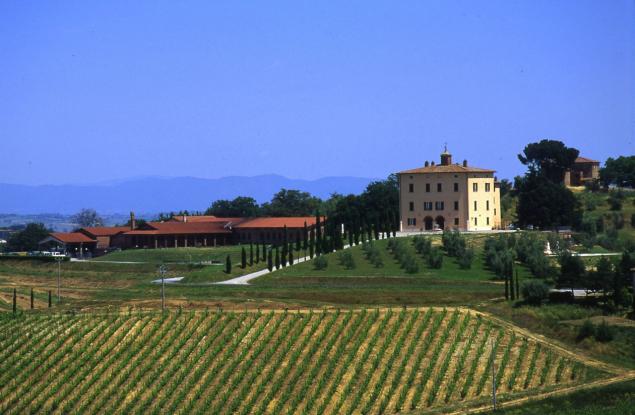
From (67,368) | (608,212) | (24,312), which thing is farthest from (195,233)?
(67,368)

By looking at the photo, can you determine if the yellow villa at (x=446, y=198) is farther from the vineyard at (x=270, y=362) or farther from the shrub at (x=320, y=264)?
the vineyard at (x=270, y=362)

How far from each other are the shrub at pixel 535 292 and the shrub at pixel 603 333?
844 centimetres

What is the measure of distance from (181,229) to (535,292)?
69.3m

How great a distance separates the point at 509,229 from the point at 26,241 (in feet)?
235

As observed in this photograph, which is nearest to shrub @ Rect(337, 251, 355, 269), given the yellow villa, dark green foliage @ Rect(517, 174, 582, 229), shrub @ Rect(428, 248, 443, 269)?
shrub @ Rect(428, 248, 443, 269)

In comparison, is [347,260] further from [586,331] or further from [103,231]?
[103,231]

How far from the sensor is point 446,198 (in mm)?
110625

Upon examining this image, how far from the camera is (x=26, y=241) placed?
152375mm

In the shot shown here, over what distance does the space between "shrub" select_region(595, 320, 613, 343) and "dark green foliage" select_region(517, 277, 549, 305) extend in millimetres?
8438

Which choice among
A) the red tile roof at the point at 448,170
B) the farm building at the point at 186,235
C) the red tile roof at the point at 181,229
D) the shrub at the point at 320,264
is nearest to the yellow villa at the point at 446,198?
the red tile roof at the point at 448,170

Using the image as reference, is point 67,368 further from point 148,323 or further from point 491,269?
point 491,269

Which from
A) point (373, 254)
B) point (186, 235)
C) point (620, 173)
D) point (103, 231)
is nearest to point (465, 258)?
point (373, 254)

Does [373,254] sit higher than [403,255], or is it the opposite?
[373,254]

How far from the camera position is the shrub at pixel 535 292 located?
6644cm
